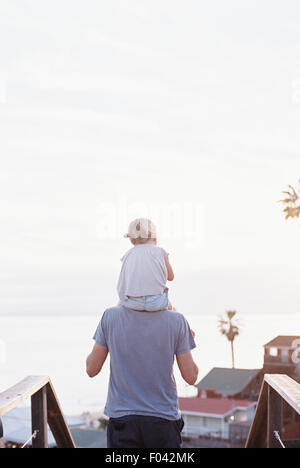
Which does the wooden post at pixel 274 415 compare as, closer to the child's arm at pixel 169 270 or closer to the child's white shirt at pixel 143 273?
the child's arm at pixel 169 270

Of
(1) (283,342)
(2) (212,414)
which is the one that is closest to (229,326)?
(1) (283,342)

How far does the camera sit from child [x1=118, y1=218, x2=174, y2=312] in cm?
303

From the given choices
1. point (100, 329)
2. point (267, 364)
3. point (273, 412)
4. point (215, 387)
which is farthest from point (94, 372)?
point (215, 387)

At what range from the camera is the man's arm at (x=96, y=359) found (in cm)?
314

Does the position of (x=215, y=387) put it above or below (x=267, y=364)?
Result: below

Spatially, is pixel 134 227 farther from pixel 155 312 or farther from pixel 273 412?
pixel 273 412

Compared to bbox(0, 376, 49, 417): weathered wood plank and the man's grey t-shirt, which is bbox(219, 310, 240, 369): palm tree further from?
the man's grey t-shirt

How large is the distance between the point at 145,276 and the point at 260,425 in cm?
238

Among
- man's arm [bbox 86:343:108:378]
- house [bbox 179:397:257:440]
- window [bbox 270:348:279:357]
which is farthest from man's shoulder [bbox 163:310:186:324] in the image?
window [bbox 270:348:279:357]

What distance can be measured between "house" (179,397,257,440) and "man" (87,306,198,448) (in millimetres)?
44952

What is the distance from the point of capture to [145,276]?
3066 mm
